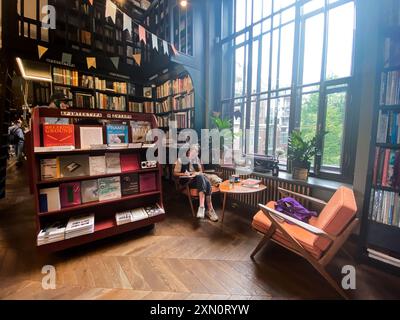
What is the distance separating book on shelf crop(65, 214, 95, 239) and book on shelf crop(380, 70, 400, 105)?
3048mm

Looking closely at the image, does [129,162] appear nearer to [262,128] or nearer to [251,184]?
[251,184]

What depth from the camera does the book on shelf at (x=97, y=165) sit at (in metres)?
2.13

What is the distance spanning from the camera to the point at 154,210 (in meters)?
2.51

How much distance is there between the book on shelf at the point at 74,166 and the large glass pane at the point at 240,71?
288cm

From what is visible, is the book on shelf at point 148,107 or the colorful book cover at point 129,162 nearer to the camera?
the colorful book cover at point 129,162

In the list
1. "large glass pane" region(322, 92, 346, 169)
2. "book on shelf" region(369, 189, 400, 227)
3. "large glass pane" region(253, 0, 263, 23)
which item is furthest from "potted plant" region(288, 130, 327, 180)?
"large glass pane" region(253, 0, 263, 23)

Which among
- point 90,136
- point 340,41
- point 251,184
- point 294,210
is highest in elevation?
point 340,41

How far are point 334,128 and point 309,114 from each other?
1.26ft

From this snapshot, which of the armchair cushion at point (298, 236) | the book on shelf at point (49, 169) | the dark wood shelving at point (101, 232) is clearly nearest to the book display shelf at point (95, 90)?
the book on shelf at point (49, 169)

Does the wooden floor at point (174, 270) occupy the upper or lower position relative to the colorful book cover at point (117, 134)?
lower

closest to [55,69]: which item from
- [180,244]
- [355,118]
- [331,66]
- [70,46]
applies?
[70,46]

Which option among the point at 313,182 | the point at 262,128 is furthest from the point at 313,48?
the point at 313,182

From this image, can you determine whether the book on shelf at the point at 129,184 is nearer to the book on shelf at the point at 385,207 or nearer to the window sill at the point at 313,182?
the window sill at the point at 313,182
